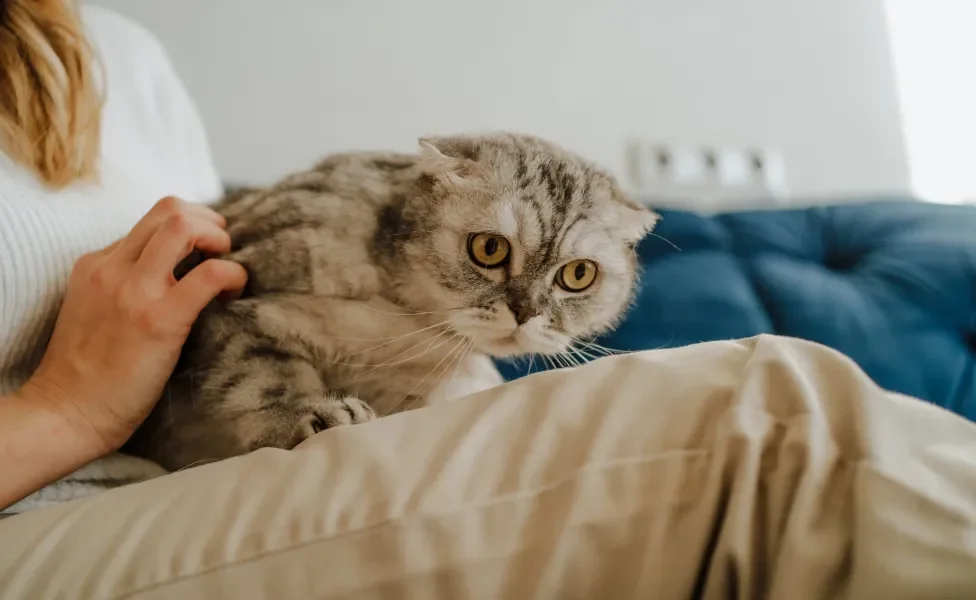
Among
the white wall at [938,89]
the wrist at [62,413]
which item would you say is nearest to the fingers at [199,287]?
the wrist at [62,413]

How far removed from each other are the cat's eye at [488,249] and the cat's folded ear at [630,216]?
0.57 feet

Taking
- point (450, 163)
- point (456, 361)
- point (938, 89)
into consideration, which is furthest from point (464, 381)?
point (938, 89)

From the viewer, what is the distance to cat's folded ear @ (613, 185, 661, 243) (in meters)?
0.83

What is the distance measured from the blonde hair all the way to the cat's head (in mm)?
393

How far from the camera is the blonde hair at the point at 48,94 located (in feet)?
2.30

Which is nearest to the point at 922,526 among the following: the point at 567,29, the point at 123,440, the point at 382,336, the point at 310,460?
the point at 310,460

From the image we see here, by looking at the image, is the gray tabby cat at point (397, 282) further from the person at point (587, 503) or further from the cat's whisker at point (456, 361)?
the person at point (587, 503)

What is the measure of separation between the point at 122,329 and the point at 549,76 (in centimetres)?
121

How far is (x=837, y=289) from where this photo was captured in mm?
1169

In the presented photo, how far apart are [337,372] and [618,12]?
1.27 metres

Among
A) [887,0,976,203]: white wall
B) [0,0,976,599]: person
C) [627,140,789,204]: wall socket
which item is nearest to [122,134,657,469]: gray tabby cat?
[0,0,976,599]: person

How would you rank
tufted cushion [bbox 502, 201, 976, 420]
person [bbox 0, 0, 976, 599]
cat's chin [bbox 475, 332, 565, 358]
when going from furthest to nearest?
1. tufted cushion [bbox 502, 201, 976, 420]
2. cat's chin [bbox 475, 332, 565, 358]
3. person [bbox 0, 0, 976, 599]

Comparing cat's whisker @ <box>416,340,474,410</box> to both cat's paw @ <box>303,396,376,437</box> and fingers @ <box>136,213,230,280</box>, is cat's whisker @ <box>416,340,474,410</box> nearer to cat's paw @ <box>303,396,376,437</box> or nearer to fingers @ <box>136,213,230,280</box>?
cat's paw @ <box>303,396,376,437</box>

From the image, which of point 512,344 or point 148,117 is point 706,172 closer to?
point 512,344
